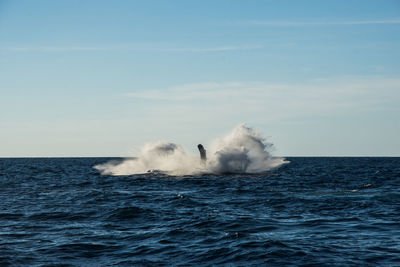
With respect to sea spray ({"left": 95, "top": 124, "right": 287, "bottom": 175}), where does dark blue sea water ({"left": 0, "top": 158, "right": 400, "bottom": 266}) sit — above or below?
below

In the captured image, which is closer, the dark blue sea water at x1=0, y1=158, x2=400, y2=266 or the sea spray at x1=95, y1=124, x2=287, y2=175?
the dark blue sea water at x1=0, y1=158, x2=400, y2=266

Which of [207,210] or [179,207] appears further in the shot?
[179,207]

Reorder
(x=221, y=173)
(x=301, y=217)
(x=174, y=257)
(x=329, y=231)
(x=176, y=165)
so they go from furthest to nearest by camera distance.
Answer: (x=176, y=165)
(x=221, y=173)
(x=301, y=217)
(x=329, y=231)
(x=174, y=257)

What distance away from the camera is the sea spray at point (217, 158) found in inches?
2010

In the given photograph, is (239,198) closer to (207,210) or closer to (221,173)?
(207,210)

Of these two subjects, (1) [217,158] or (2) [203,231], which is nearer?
(2) [203,231]

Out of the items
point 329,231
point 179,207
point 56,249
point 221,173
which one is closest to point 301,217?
point 329,231

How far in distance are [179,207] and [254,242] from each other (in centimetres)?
876

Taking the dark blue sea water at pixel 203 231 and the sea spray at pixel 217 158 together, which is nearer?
the dark blue sea water at pixel 203 231

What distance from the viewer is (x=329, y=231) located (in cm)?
1558

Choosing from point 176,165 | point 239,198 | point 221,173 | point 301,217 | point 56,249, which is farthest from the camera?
point 176,165

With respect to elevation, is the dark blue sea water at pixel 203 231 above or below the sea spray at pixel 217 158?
below

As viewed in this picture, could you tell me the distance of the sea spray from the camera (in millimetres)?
51062

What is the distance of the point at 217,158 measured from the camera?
5091cm
